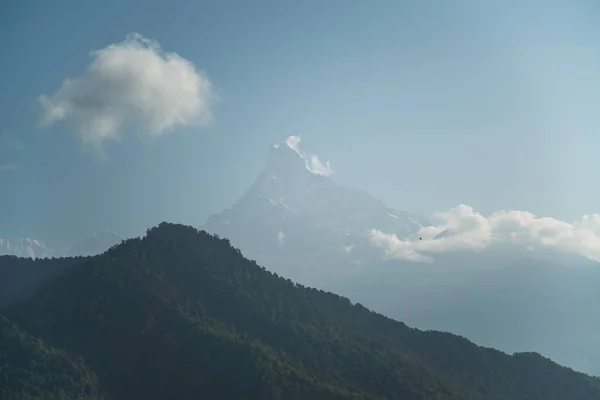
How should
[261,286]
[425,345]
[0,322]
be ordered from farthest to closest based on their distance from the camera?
[425,345] < [261,286] < [0,322]

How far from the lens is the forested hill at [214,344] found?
4894 inches

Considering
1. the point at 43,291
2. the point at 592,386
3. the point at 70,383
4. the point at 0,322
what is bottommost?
the point at 70,383

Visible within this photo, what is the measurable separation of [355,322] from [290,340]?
44614 mm

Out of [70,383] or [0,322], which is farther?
[0,322]

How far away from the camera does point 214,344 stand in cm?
13388

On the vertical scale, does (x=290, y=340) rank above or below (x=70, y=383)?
above

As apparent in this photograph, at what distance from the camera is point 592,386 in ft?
622

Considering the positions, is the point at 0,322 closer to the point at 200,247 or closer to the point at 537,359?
the point at 200,247

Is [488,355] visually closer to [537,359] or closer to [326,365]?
[537,359]

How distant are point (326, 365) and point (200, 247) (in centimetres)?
5326

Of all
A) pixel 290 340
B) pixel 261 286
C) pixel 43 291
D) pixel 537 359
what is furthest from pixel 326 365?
pixel 537 359

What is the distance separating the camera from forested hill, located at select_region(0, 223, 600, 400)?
408ft

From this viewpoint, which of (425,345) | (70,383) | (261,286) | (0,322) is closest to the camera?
(70,383)

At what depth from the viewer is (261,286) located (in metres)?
176
